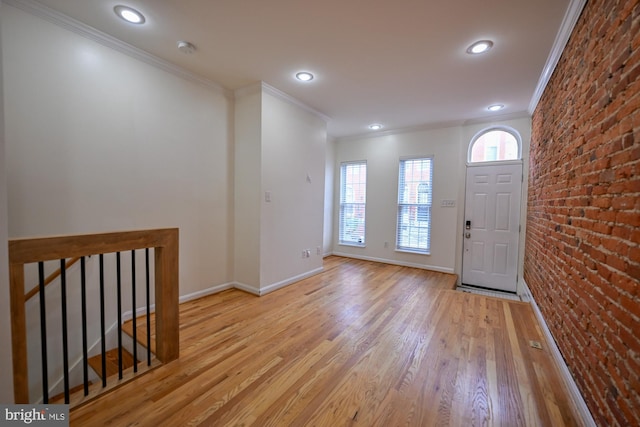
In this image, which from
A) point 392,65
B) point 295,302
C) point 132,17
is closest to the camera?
point 132,17

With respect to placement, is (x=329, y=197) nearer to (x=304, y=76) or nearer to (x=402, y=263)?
(x=402, y=263)

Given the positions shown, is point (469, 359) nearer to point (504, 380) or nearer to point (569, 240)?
point (504, 380)

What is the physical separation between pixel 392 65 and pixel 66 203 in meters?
3.36

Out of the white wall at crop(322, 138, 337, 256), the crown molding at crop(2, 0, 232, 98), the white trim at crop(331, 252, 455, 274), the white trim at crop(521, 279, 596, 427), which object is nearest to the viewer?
the white trim at crop(521, 279, 596, 427)

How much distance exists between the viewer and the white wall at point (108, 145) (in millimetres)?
2016

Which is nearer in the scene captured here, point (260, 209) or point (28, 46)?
point (28, 46)

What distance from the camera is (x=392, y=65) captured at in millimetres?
2760

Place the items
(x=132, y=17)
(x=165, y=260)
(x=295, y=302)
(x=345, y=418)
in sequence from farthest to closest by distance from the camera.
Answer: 1. (x=295, y=302)
2. (x=132, y=17)
3. (x=165, y=260)
4. (x=345, y=418)

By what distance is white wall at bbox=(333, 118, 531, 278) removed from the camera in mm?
4562

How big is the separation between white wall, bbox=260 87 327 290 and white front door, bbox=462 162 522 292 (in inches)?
102

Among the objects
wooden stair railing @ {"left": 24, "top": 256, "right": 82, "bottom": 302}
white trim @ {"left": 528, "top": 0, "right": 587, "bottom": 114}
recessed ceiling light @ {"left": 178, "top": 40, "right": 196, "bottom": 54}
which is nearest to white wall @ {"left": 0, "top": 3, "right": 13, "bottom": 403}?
wooden stair railing @ {"left": 24, "top": 256, "right": 82, "bottom": 302}

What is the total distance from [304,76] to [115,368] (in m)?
3.54

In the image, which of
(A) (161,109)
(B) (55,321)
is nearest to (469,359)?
(B) (55,321)

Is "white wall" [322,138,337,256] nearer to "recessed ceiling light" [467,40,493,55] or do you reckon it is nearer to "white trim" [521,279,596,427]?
"recessed ceiling light" [467,40,493,55]
